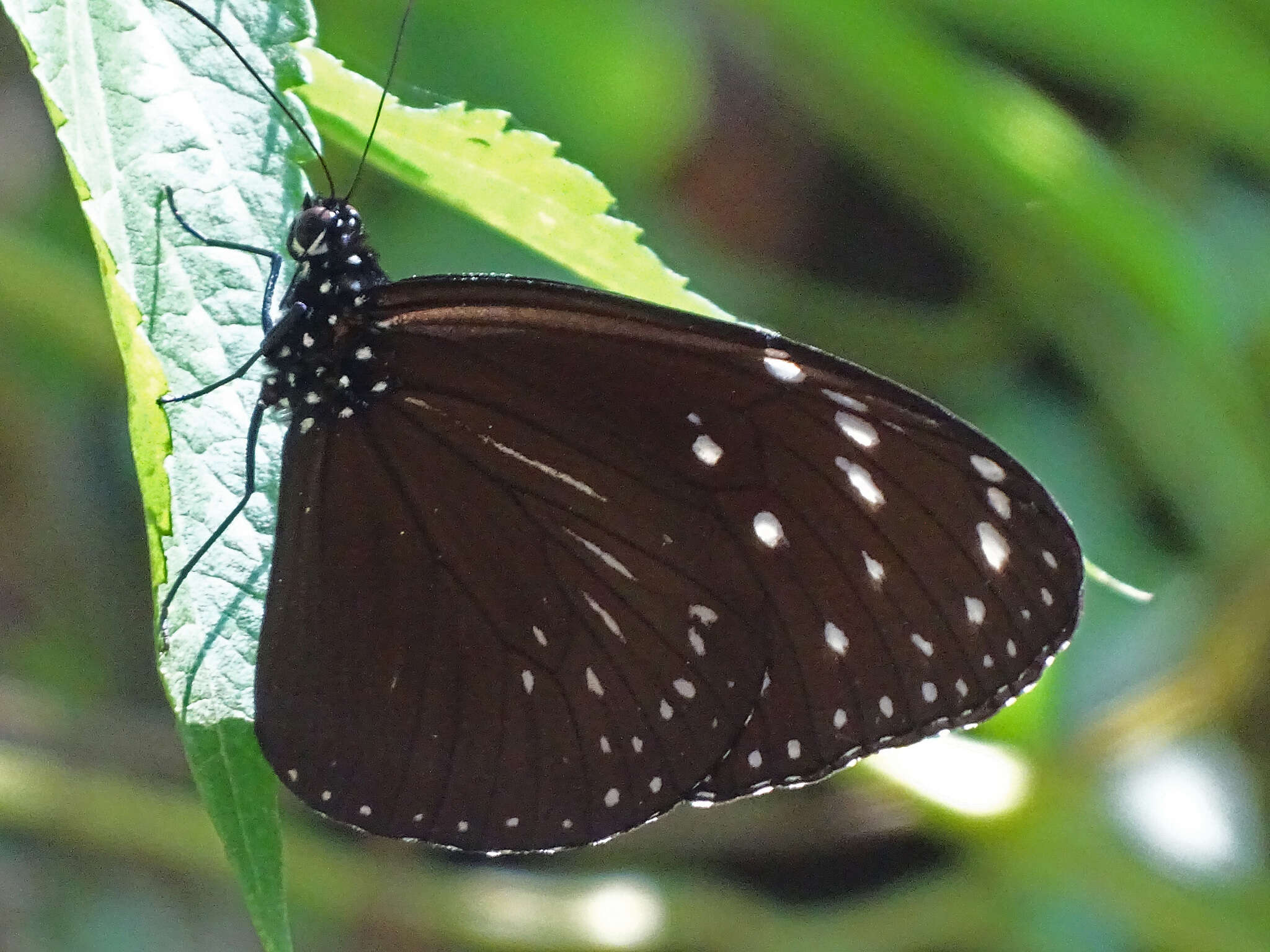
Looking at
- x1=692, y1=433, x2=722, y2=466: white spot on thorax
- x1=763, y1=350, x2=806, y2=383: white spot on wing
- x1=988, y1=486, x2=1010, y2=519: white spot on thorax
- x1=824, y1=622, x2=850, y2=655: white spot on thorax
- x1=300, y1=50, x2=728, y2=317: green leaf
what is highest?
x1=300, y1=50, x2=728, y2=317: green leaf

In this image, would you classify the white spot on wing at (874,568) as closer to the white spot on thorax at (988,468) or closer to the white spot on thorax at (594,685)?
the white spot on thorax at (988,468)

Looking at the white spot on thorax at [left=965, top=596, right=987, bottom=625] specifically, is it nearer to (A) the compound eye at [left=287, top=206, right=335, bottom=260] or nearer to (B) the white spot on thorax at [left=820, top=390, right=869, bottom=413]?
(B) the white spot on thorax at [left=820, top=390, right=869, bottom=413]

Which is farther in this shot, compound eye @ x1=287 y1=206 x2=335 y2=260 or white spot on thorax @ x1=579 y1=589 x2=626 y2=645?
white spot on thorax @ x1=579 y1=589 x2=626 y2=645

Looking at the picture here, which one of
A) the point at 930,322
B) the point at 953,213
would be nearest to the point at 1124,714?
the point at 930,322

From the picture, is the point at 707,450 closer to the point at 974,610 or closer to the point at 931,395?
the point at 974,610

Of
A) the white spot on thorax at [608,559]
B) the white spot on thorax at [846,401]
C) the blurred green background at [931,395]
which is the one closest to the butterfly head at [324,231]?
the white spot on thorax at [608,559]

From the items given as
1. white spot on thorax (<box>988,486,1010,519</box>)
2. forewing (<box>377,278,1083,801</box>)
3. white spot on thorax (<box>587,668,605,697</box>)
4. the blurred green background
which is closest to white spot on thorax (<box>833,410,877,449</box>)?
forewing (<box>377,278,1083,801</box>)

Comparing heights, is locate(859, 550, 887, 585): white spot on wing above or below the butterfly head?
below
